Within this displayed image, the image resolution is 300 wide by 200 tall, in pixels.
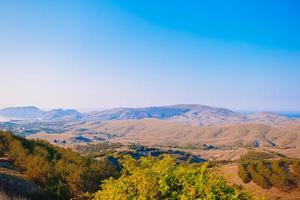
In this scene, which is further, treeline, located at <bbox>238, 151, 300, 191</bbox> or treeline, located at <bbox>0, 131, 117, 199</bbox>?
treeline, located at <bbox>238, 151, 300, 191</bbox>

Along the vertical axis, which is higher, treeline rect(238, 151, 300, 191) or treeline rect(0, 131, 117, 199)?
treeline rect(0, 131, 117, 199)

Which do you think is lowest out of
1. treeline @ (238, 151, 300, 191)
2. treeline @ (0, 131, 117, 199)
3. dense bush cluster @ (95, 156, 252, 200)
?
treeline @ (238, 151, 300, 191)

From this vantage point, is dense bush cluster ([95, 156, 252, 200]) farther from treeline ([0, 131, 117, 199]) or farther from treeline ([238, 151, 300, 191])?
treeline ([238, 151, 300, 191])

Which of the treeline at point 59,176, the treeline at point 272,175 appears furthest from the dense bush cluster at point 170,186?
the treeline at point 272,175

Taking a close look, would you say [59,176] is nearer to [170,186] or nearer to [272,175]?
[170,186]

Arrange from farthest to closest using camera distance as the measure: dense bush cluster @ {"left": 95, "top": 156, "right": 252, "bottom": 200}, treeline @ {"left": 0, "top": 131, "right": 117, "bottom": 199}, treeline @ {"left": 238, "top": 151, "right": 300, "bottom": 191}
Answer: treeline @ {"left": 238, "top": 151, "right": 300, "bottom": 191}, treeline @ {"left": 0, "top": 131, "right": 117, "bottom": 199}, dense bush cluster @ {"left": 95, "top": 156, "right": 252, "bottom": 200}

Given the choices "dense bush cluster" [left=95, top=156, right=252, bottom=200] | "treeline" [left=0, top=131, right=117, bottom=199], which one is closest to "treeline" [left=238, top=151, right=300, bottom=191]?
"treeline" [left=0, top=131, right=117, bottom=199]

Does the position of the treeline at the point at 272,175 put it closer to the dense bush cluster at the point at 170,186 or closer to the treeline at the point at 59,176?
the treeline at the point at 59,176

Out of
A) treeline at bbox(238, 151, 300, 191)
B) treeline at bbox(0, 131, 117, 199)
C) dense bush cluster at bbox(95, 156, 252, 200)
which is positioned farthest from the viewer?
treeline at bbox(238, 151, 300, 191)

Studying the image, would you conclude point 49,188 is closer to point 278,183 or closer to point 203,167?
point 203,167
